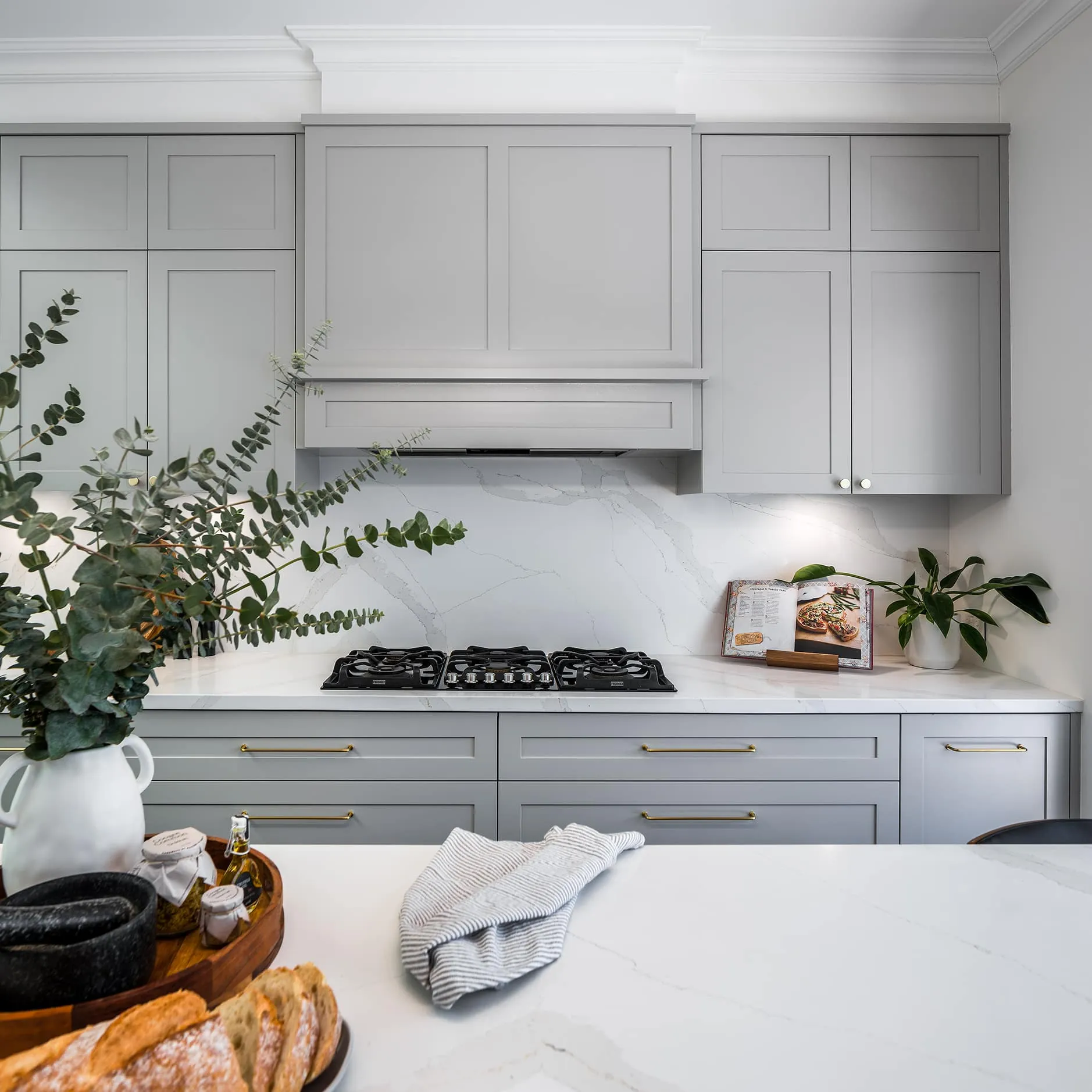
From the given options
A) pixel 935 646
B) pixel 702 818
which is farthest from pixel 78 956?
pixel 935 646

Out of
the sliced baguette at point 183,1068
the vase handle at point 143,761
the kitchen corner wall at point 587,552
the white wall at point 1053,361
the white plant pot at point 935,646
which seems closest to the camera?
the sliced baguette at point 183,1068

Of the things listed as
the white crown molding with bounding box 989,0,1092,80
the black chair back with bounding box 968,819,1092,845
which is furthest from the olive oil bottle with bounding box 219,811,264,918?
the white crown molding with bounding box 989,0,1092,80

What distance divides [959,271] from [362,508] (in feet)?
6.85

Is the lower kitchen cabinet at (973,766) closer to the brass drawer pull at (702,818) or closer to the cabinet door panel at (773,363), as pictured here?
the brass drawer pull at (702,818)

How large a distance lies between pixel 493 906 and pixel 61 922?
0.43 metres

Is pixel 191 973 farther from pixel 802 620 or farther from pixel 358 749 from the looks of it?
pixel 802 620

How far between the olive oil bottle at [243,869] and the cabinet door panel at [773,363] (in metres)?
1.78

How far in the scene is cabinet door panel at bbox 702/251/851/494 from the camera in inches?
91.3

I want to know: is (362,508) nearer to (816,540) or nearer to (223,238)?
(223,238)

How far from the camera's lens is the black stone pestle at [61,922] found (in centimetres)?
62

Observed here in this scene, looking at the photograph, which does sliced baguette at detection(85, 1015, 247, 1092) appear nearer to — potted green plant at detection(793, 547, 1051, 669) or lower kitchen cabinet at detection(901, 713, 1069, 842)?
lower kitchen cabinet at detection(901, 713, 1069, 842)

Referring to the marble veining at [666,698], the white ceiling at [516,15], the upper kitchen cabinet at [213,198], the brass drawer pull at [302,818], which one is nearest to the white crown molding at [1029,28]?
the white ceiling at [516,15]

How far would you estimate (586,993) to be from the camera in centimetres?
75

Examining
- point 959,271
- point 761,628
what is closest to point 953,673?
point 761,628
